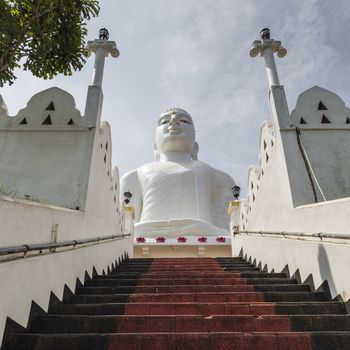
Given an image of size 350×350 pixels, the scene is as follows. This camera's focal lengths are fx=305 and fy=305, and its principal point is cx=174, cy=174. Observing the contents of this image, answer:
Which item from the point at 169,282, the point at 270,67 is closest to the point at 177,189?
the point at 270,67

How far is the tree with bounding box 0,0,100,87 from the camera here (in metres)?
3.80

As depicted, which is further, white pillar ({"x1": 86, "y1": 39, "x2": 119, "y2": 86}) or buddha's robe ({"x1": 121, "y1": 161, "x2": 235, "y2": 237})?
buddha's robe ({"x1": 121, "y1": 161, "x2": 235, "y2": 237})

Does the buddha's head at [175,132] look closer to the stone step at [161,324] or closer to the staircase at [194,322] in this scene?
the staircase at [194,322]

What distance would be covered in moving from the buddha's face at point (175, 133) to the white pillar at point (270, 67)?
28.6 feet

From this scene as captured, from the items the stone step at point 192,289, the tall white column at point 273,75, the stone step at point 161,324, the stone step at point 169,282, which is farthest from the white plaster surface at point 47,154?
the tall white column at point 273,75

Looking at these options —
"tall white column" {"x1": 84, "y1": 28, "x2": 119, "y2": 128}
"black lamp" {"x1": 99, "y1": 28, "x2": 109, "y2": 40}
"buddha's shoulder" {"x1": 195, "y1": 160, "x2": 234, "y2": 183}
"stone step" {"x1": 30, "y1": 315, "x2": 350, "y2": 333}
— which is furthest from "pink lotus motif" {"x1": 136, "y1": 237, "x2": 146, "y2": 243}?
"stone step" {"x1": 30, "y1": 315, "x2": 350, "y2": 333}

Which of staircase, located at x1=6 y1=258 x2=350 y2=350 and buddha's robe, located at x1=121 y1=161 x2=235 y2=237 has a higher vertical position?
buddha's robe, located at x1=121 y1=161 x2=235 y2=237

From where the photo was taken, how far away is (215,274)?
453 centimetres

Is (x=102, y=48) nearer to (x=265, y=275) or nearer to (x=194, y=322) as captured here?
(x=265, y=275)

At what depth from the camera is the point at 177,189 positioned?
14.3 m

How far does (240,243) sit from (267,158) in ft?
10.3

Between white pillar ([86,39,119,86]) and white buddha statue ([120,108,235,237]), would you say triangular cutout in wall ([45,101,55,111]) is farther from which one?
white buddha statue ([120,108,235,237])

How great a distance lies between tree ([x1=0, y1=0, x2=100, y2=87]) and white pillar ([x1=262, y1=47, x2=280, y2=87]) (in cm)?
374

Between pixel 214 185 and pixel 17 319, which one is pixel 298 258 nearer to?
pixel 17 319
